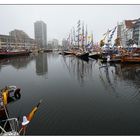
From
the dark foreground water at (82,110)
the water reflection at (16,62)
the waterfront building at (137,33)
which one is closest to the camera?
the dark foreground water at (82,110)

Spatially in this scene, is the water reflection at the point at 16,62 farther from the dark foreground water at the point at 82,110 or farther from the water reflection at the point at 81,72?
the dark foreground water at the point at 82,110

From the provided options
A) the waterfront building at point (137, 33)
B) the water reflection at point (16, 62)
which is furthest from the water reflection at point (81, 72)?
the waterfront building at point (137, 33)

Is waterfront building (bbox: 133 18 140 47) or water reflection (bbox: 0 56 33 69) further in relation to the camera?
waterfront building (bbox: 133 18 140 47)

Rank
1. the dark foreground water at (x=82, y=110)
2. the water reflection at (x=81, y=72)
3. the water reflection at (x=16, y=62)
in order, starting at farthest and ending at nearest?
the water reflection at (x=16, y=62)
the water reflection at (x=81, y=72)
the dark foreground water at (x=82, y=110)

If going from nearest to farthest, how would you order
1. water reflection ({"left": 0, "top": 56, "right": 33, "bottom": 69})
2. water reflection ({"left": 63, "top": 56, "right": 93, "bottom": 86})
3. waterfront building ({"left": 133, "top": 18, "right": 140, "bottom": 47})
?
1. water reflection ({"left": 63, "top": 56, "right": 93, "bottom": 86})
2. water reflection ({"left": 0, "top": 56, "right": 33, "bottom": 69})
3. waterfront building ({"left": 133, "top": 18, "right": 140, "bottom": 47})

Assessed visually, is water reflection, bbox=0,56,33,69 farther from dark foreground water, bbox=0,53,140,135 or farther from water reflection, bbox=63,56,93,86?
dark foreground water, bbox=0,53,140,135

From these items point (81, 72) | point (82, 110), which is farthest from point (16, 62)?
point (82, 110)

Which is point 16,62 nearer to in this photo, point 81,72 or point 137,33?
point 81,72

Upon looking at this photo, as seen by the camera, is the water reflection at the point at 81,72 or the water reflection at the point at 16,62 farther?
the water reflection at the point at 16,62

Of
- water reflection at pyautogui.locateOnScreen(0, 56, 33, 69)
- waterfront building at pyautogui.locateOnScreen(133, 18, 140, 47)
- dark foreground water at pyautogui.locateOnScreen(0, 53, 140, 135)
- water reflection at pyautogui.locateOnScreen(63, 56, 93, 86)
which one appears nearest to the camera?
dark foreground water at pyautogui.locateOnScreen(0, 53, 140, 135)

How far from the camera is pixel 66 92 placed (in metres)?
19.5

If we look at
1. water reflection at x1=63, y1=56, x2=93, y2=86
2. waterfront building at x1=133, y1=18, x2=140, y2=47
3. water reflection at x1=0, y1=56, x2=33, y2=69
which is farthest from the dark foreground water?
waterfront building at x1=133, y1=18, x2=140, y2=47

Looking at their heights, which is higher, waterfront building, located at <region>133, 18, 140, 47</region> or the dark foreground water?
waterfront building, located at <region>133, 18, 140, 47</region>

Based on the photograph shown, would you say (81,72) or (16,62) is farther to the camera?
(16,62)
